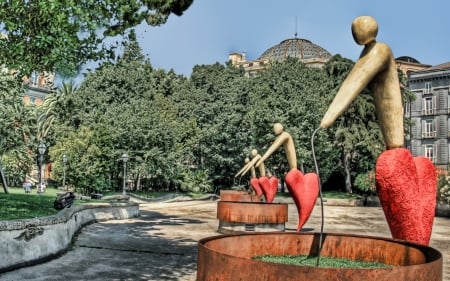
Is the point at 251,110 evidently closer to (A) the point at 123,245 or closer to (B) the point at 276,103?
(B) the point at 276,103

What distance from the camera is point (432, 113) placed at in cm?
5656

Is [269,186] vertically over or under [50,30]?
under

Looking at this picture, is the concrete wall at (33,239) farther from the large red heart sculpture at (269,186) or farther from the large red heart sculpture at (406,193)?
the large red heart sculpture at (406,193)

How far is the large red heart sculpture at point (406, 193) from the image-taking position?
17.5 feet

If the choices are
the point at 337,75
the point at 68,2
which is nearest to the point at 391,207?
the point at 68,2

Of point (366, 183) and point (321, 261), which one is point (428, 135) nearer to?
point (366, 183)

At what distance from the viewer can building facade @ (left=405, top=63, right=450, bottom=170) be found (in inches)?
2165

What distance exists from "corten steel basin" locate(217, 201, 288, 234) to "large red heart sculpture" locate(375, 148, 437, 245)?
29.8ft

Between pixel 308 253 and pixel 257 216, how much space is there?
30.1 ft

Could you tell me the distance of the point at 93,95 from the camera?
145ft

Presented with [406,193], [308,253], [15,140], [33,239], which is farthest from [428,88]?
[308,253]

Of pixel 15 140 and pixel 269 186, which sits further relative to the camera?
pixel 15 140

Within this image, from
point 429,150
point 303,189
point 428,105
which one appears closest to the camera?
point 303,189

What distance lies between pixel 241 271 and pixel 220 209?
11.7 m
